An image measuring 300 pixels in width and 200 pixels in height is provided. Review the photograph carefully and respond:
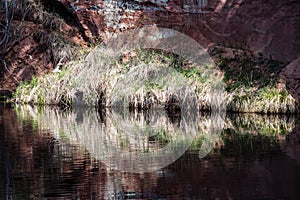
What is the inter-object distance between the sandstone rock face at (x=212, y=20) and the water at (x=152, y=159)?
220 inches

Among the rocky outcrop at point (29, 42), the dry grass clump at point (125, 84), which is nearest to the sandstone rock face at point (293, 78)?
the dry grass clump at point (125, 84)

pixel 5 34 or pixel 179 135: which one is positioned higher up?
pixel 5 34

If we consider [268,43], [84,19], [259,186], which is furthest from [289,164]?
[84,19]

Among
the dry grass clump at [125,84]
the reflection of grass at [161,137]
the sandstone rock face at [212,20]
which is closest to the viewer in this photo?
the reflection of grass at [161,137]

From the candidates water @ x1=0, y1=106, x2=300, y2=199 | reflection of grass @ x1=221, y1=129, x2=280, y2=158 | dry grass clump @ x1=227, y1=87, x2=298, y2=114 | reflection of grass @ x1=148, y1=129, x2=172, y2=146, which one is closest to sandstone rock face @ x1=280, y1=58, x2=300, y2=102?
dry grass clump @ x1=227, y1=87, x2=298, y2=114

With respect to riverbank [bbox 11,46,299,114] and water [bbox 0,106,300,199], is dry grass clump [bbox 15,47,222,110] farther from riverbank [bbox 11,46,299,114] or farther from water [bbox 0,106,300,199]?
water [bbox 0,106,300,199]

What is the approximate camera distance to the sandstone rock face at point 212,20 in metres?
21.6

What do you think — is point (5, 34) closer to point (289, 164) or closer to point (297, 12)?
point (297, 12)

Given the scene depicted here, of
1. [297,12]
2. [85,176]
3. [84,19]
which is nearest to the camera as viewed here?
[85,176]

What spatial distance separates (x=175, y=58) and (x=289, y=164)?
1426 cm

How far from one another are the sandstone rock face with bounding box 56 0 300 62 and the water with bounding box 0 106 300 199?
220 inches

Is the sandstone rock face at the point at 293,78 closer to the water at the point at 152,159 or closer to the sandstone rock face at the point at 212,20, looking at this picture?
the water at the point at 152,159

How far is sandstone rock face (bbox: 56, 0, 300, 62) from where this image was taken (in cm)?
2162

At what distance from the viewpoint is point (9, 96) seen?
27.7 m
